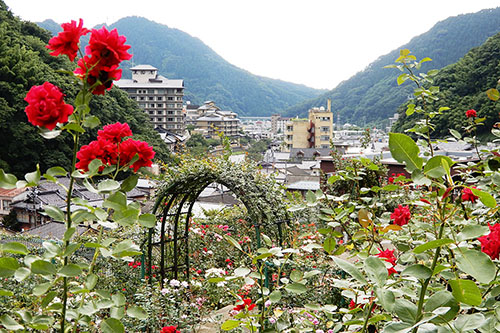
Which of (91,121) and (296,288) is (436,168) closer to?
(296,288)

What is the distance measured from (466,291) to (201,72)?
11323cm

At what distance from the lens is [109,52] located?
2.65ft

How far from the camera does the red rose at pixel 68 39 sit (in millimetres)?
829

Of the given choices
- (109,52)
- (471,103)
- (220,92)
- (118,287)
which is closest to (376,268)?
(109,52)

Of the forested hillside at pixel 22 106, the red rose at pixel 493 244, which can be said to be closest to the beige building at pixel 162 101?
the forested hillside at pixel 22 106

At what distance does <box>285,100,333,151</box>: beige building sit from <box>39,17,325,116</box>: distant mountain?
59762 mm

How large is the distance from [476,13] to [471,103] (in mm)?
72252

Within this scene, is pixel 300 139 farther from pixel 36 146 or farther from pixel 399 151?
pixel 399 151

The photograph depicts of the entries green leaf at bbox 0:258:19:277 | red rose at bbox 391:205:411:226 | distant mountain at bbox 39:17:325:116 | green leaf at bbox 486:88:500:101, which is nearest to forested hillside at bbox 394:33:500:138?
green leaf at bbox 486:88:500:101

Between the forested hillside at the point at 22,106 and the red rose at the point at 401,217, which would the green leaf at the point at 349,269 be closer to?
the red rose at the point at 401,217

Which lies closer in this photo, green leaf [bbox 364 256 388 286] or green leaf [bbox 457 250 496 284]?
green leaf [bbox 457 250 496 284]

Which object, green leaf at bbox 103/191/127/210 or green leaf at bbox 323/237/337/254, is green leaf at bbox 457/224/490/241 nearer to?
green leaf at bbox 323/237/337/254

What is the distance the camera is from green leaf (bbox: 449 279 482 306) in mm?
514

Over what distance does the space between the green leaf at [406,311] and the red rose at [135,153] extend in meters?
0.64
